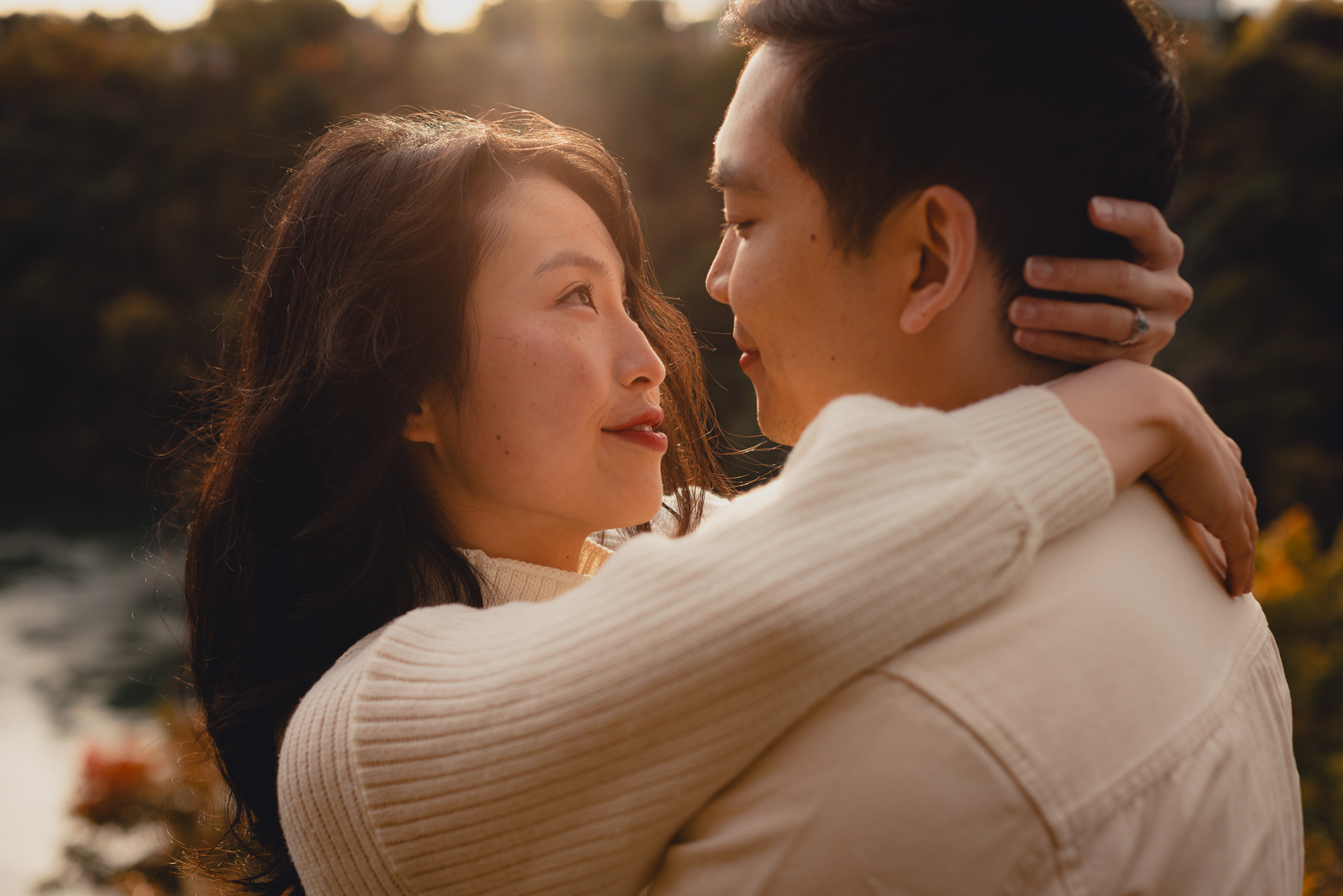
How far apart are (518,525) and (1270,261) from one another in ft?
64.5

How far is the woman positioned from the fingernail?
4.3 inches

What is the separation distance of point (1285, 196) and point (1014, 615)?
20.2m

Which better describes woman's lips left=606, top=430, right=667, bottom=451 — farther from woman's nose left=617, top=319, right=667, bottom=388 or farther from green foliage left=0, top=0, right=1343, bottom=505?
green foliage left=0, top=0, right=1343, bottom=505

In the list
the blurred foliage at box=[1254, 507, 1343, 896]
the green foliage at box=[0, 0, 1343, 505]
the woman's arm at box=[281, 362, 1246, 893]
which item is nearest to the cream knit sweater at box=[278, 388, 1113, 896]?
the woman's arm at box=[281, 362, 1246, 893]

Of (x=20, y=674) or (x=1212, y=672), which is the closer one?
(x=1212, y=672)

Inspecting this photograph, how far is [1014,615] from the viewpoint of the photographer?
0.98 m

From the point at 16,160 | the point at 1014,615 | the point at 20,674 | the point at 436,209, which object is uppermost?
the point at 436,209

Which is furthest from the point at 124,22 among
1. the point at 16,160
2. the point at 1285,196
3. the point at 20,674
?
the point at 1285,196

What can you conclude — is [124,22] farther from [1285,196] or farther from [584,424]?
[584,424]

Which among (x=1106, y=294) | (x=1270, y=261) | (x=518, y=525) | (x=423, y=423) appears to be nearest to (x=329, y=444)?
(x=423, y=423)

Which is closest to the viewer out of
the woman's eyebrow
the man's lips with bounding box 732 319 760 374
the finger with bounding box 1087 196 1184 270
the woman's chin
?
the finger with bounding box 1087 196 1184 270

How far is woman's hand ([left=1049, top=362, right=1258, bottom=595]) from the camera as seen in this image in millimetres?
1117

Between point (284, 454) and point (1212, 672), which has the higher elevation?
point (1212, 672)

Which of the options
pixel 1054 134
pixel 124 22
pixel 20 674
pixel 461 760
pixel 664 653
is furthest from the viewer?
pixel 124 22
